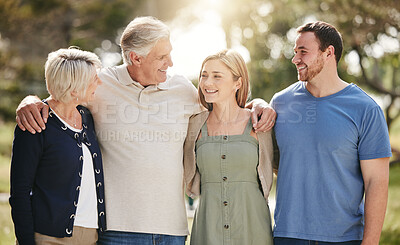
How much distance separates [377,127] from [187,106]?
1279mm

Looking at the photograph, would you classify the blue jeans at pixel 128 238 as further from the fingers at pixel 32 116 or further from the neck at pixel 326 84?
the neck at pixel 326 84

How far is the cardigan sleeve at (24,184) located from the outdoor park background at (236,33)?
4.29 metres

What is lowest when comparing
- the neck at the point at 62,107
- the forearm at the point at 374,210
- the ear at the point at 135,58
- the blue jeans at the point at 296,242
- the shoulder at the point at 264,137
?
the blue jeans at the point at 296,242

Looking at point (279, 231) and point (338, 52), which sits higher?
point (338, 52)

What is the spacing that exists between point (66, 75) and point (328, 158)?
1.63 metres

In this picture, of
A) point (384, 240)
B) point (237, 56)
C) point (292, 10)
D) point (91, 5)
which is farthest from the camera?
point (91, 5)

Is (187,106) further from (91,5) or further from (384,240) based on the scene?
(91,5)

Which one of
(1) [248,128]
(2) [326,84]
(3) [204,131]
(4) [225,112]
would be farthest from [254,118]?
(2) [326,84]

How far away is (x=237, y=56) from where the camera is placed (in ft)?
11.4

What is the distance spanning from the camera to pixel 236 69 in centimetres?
346

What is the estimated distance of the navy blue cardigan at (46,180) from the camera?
271 centimetres

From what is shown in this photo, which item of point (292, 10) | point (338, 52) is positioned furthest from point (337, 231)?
point (292, 10)

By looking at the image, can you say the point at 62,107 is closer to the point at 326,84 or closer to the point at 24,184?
the point at 24,184

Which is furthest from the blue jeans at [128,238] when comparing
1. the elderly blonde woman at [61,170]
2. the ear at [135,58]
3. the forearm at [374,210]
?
the forearm at [374,210]
